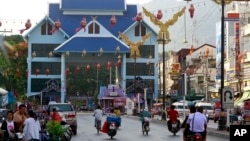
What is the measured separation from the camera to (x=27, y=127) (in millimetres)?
15133

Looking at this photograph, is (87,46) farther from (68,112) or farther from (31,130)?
(31,130)

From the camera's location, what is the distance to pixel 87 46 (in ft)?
262

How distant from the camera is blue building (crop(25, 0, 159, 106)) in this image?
265 feet

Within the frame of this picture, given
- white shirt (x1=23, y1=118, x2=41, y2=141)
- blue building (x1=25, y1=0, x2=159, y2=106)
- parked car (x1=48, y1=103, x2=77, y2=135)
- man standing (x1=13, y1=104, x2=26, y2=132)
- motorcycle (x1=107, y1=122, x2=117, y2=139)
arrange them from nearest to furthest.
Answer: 1. white shirt (x1=23, y1=118, x2=41, y2=141)
2. man standing (x1=13, y1=104, x2=26, y2=132)
3. motorcycle (x1=107, y1=122, x2=117, y2=139)
4. parked car (x1=48, y1=103, x2=77, y2=135)
5. blue building (x1=25, y1=0, x2=159, y2=106)

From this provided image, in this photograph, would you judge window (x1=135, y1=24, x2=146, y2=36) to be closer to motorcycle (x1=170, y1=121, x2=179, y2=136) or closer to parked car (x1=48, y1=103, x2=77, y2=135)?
parked car (x1=48, y1=103, x2=77, y2=135)

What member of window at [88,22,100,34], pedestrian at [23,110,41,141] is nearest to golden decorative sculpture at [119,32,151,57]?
window at [88,22,100,34]

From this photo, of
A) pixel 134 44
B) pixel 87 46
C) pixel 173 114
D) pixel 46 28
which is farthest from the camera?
pixel 46 28

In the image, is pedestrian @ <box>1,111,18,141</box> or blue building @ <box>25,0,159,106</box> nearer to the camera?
pedestrian @ <box>1,111,18,141</box>

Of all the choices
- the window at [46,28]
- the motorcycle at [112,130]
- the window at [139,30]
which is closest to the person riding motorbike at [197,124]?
the motorcycle at [112,130]

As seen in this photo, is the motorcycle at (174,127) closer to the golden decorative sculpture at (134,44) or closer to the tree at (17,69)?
the golden decorative sculpture at (134,44)

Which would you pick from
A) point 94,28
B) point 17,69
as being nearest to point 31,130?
point 94,28

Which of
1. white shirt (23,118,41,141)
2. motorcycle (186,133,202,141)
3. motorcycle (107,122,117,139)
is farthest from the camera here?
motorcycle (107,122,117,139)

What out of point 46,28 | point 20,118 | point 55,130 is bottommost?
point 55,130

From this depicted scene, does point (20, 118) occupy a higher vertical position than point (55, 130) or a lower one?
higher
